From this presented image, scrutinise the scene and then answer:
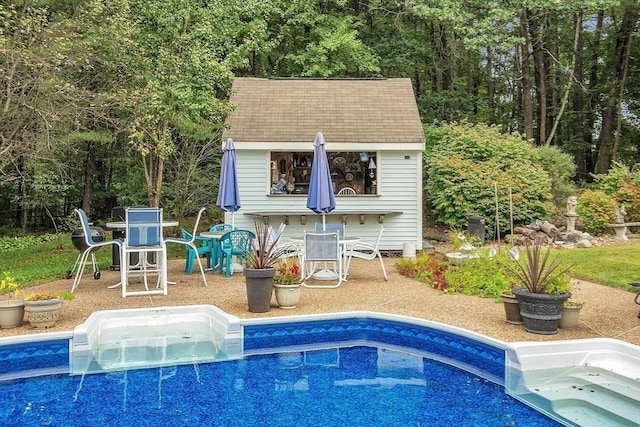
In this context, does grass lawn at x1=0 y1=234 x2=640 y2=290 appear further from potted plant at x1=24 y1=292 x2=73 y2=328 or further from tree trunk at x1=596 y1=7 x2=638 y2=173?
tree trunk at x1=596 y1=7 x2=638 y2=173

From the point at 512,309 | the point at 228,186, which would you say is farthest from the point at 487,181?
the point at 512,309

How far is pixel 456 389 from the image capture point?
4.52 m

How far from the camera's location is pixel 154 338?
580cm

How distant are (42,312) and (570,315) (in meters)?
5.54

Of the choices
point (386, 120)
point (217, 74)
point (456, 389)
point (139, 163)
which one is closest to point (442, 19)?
point (386, 120)

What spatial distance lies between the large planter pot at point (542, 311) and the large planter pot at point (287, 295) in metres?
2.62

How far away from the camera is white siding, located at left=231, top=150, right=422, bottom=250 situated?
1144cm

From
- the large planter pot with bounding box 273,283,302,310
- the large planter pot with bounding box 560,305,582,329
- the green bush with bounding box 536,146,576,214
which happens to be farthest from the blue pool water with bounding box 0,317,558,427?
the green bush with bounding box 536,146,576,214

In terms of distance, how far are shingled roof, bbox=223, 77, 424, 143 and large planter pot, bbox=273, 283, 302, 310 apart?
5.39 metres

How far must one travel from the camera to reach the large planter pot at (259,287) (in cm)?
626

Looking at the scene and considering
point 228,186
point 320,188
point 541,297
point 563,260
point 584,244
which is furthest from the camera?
point 584,244

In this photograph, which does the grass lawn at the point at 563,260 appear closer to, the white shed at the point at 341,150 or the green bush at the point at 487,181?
the green bush at the point at 487,181

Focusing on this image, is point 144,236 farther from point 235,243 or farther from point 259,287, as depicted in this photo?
point 259,287

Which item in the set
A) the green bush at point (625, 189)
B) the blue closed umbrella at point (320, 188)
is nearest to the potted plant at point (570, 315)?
the blue closed umbrella at point (320, 188)
